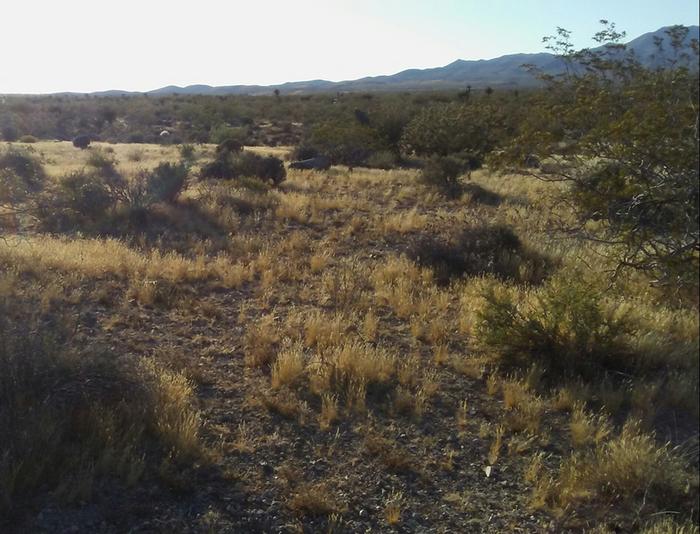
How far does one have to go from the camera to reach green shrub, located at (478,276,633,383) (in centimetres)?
617

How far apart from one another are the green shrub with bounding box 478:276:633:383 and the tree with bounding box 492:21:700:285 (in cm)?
63

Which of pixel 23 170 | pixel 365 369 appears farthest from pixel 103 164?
pixel 365 369

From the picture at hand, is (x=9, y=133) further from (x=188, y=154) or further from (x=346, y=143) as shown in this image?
(x=346, y=143)

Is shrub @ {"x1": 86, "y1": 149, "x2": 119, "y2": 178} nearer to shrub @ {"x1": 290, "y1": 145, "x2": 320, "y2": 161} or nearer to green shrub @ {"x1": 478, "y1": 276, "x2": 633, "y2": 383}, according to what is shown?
shrub @ {"x1": 290, "y1": 145, "x2": 320, "y2": 161}

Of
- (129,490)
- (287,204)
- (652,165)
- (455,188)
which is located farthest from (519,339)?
(455,188)

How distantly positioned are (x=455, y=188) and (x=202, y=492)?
45.6ft

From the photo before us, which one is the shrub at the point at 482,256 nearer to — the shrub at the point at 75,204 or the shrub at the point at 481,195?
the shrub at the point at 481,195

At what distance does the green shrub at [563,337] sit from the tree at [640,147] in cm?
63

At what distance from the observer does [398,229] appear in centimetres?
1223

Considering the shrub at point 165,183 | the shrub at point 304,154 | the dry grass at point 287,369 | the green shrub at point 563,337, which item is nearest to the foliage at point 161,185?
the shrub at point 165,183

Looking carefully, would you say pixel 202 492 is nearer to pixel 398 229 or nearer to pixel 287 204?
pixel 398 229

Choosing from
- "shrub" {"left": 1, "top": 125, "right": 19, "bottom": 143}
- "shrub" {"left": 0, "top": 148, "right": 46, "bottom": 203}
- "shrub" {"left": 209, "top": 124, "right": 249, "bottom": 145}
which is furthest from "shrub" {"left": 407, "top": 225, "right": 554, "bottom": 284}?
"shrub" {"left": 1, "top": 125, "right": 19, "bottom": 143}

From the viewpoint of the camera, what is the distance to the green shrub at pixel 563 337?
6172 millimetres

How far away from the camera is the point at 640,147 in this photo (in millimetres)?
5371
